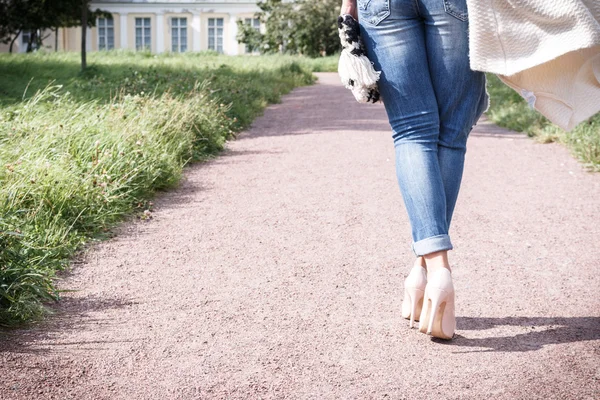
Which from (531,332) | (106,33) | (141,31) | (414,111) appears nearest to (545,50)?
(414,111)

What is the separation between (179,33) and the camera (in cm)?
5150

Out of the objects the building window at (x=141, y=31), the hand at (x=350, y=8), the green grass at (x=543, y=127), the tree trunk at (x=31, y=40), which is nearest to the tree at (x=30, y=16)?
the tree trunk at (x=31, y=40)

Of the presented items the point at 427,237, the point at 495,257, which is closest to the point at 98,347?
the point at 427,237

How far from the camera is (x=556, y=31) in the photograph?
103 inches

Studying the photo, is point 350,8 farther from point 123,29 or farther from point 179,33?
point 123,29

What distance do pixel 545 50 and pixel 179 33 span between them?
165 feet

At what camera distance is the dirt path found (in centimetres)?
255

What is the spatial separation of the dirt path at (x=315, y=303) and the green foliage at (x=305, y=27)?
31.2 meters

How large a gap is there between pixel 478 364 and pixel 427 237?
0.43 metres

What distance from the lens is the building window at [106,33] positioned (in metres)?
51.4

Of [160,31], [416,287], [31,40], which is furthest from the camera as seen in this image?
[160,31]

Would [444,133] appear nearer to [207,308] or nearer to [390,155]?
[207,308]

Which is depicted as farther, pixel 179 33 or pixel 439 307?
pixel 179 33

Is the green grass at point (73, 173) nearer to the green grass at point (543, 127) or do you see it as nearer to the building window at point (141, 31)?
the green grass at point (543, 127)
